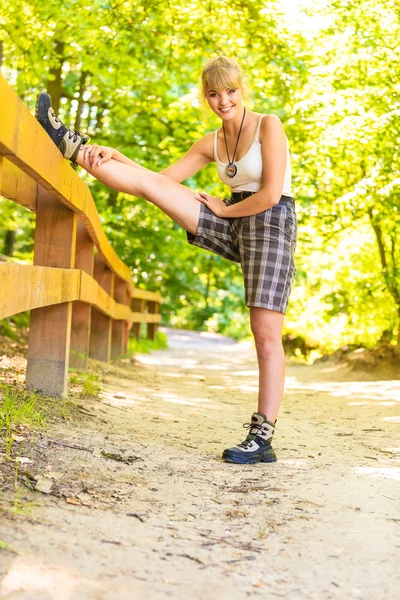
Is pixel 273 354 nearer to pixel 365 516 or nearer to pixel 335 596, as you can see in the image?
pixel 365 516

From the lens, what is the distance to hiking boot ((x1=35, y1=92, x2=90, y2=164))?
10.0 ft

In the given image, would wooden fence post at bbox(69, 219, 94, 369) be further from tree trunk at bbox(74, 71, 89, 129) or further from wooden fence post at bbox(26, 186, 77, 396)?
tree trunk at bbox(74, 71, 89, 129)

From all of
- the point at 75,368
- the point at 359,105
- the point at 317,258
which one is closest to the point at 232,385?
the point at 75,368

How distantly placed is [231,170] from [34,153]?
1.14 meters

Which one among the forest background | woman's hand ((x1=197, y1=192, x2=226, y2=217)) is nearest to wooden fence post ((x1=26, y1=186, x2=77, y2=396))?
woman's hand ((x1=197, y1=192, x2=226, y2=217))

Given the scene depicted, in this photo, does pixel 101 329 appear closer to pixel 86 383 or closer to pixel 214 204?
pixel 86 383

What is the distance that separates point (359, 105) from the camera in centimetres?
662

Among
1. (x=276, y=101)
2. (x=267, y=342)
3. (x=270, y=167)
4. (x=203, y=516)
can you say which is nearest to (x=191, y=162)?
(x=270, y=167)

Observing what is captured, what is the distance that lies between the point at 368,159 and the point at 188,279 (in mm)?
10663

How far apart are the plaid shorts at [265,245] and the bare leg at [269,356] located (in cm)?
6

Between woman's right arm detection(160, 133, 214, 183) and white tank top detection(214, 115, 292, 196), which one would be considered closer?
white tank top detection(214, 115, 292, 196)

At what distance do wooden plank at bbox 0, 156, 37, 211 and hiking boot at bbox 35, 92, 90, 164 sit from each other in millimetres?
226

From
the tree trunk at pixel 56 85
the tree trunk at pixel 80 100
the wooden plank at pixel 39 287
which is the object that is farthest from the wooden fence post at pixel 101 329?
the tree trunk at pixel 80 100

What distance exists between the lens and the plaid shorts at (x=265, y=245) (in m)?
3.35
